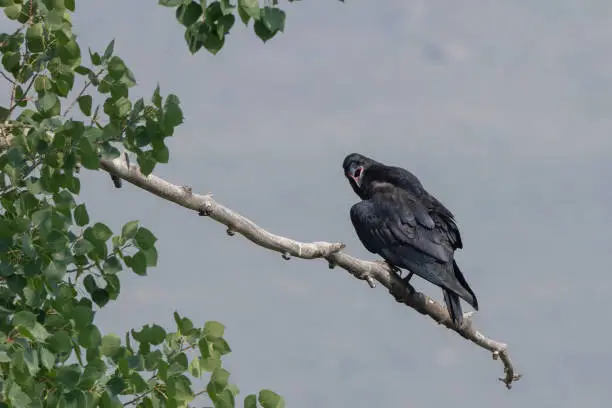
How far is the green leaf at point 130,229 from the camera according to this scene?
771 cm

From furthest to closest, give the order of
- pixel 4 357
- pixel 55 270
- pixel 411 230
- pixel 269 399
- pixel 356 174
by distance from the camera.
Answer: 1. pixel 356 174
2. pixel 411 230
3. pixel 269 399
4. pixel 55 270
5. pixel 4 357

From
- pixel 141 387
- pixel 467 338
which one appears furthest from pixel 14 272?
pixel 467 338

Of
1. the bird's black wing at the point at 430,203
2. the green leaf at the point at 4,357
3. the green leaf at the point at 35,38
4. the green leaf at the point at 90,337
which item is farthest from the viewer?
the bird's black wing at the point at 430,203

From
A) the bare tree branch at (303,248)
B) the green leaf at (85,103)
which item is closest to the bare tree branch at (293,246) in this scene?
the bare tree branch at (303,248)

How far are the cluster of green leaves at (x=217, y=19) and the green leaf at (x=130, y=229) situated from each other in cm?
123

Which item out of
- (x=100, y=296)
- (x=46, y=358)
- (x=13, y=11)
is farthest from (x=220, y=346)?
(x=13, y=11)

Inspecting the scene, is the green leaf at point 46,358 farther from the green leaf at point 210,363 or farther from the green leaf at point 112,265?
the green leaf at point 210,363

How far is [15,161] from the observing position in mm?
7594

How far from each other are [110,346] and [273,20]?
237 cm

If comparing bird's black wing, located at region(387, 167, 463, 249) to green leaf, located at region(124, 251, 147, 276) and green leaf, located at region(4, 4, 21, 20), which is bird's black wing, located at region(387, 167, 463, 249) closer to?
green leaf, located at region(124, 251, 147, 276)

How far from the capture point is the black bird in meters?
12.6

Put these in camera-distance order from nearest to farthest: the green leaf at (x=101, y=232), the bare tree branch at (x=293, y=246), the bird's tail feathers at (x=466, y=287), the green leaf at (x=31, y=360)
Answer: the green leaf at (x=31, y=360)
the green leaf at (x=101, y=232)
the bare tree branch at (x=293, y=246)
the bird's tail feathers at (x=466, y=287)

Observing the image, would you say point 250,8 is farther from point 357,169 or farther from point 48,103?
point 357,169

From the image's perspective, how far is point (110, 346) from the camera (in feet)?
25.1
